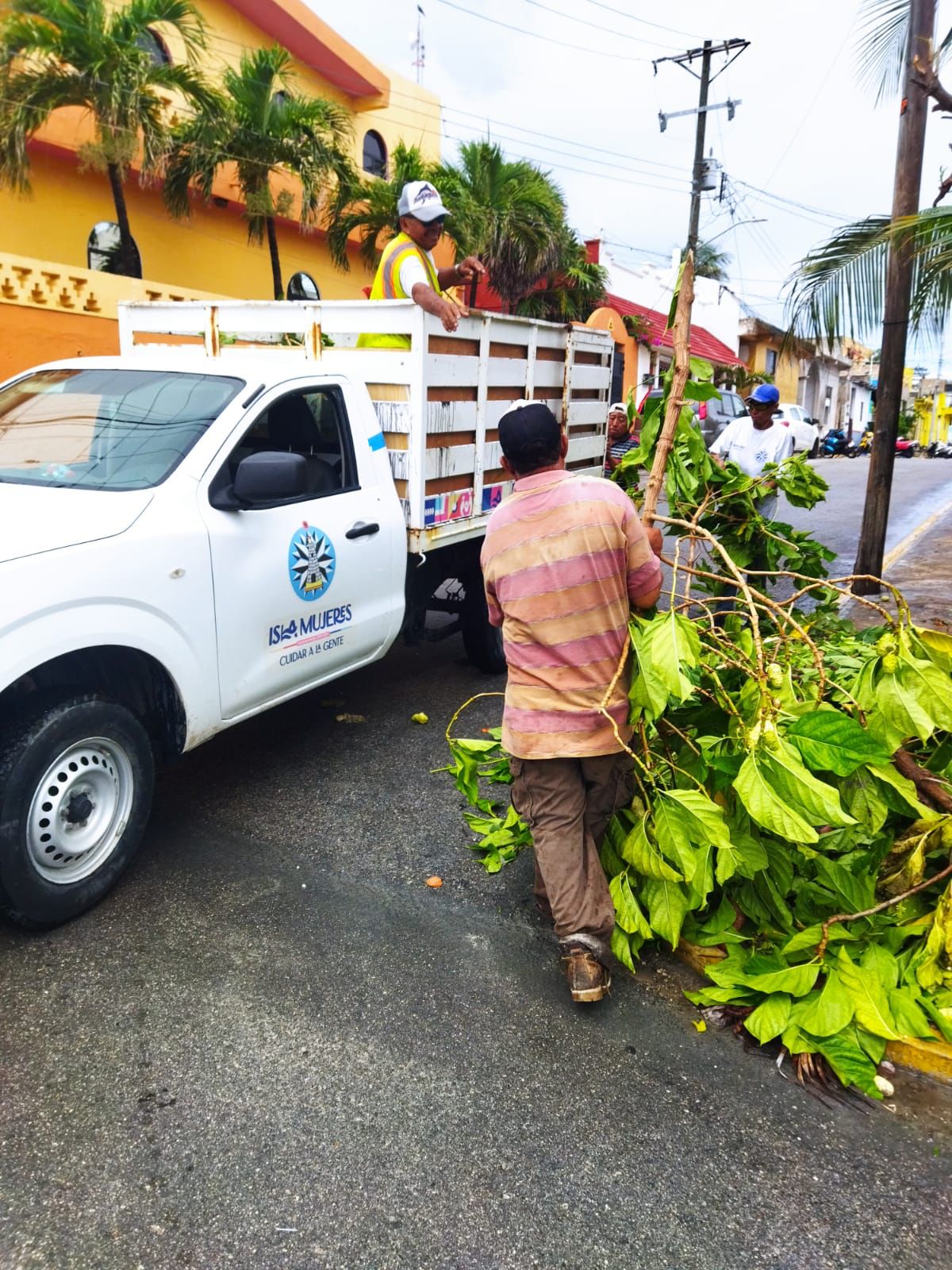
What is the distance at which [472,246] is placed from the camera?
17.8m

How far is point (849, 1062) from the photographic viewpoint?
8.86ft

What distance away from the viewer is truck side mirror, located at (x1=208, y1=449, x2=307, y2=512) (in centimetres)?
362

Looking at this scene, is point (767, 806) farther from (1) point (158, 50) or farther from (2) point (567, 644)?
(1) point (158, 50)

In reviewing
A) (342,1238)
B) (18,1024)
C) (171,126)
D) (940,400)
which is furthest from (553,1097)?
(940,400)

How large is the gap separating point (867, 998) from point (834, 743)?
31.8 inches

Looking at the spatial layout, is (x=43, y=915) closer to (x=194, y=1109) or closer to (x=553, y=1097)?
(x=194, y=1109)

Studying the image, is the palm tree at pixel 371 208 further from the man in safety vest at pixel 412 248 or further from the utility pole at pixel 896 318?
the man in safety vest at pixel 412 248

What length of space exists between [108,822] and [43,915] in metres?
0.38

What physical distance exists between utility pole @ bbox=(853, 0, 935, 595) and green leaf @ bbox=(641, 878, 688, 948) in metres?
5.17

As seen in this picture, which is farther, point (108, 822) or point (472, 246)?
point (472, 246)

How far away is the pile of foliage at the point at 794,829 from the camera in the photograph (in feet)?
8.84

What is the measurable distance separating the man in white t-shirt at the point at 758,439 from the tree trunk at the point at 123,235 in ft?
32.2

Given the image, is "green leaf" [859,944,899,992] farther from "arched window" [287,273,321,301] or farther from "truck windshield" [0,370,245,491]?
"arched window" [287,273,321,301]

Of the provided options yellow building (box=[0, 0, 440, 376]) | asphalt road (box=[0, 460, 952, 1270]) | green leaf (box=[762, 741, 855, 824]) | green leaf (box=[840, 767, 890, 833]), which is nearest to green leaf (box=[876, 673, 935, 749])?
green leaf (box=[840, 767, 890, 833])
